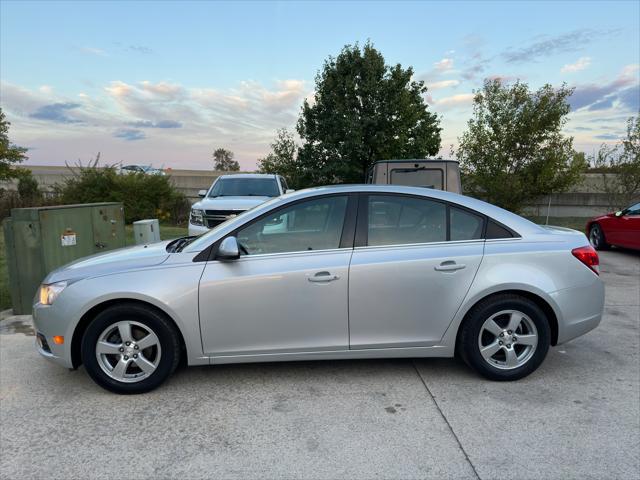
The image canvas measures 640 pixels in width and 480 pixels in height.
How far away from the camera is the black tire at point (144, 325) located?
11.4 ft

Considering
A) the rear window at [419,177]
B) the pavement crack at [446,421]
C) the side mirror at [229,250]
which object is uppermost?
the rear window at [419,177]

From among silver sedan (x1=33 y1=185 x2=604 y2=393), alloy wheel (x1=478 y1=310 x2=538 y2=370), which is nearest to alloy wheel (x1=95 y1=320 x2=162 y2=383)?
silver sedan (x1=33 y1=185 x2=604 y2=393)

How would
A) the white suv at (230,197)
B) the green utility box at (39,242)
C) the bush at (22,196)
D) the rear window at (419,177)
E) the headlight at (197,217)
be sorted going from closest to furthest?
the green utility box at (39,242)
the rear window at (419,177)
the white suv at (230,197)
the headlight at (197,217)
the bush at (22,196)

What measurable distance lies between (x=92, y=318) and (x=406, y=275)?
2.46m

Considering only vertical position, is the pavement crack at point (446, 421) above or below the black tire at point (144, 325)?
below

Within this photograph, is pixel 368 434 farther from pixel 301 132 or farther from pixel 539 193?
pixel 301 132

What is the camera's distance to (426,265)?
3627 mm

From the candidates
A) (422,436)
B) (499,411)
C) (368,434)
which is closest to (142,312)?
(368,434)

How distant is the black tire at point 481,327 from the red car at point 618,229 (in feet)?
25.6

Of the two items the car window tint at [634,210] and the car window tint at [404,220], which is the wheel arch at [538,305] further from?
the car window tint at [634,210]

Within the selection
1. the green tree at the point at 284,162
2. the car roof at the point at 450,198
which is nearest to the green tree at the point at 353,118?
the green tree at the point at 284,162

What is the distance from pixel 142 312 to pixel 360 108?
15586 millimetres

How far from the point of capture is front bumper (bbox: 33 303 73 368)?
349 cm

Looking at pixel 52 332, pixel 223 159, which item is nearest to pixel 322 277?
pixel 52 332
